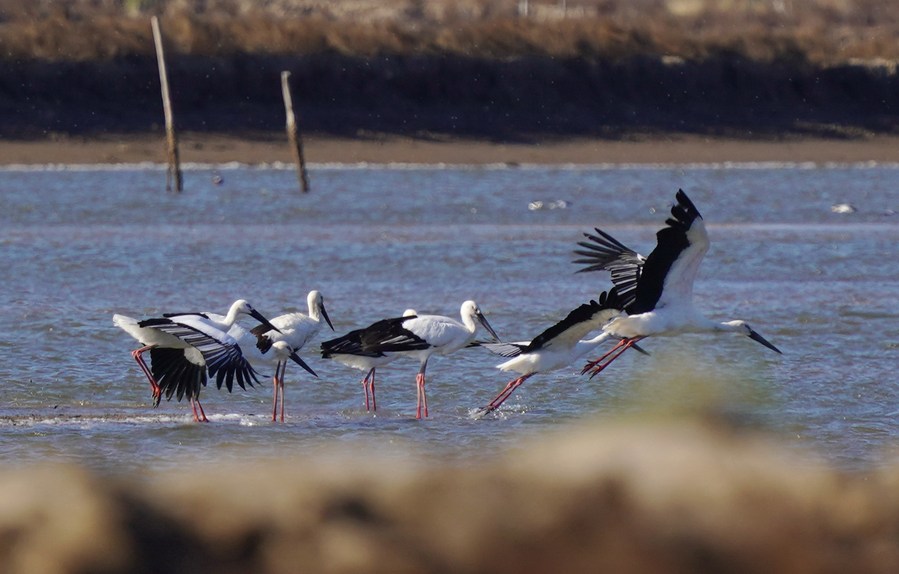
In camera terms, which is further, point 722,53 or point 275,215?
point 722,53

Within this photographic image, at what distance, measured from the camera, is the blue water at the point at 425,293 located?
7891mm

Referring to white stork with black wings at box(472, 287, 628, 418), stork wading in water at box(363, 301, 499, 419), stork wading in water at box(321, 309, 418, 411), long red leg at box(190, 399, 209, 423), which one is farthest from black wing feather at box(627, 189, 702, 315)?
long red leg at box(190, 399, 209, 423)

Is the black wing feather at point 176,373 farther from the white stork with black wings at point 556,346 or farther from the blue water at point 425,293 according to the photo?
the white stork with black wings at point 556,346

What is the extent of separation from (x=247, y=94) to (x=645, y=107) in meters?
9.92

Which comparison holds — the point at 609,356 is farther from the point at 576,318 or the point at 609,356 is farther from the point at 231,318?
the point at 231,318

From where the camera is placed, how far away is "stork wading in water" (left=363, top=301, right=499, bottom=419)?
31.2 ft

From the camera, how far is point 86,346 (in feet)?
37.0

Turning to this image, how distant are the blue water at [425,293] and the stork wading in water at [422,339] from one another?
1.02 feet

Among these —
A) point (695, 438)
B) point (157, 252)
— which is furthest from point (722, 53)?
point (695, 438)

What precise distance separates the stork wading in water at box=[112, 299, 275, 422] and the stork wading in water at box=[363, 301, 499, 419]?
3.27 feet

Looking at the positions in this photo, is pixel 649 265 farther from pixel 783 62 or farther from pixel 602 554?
pixel 783 62

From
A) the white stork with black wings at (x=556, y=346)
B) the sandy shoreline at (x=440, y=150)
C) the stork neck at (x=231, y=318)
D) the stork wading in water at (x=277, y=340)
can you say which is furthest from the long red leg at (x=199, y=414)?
the sandy shoreline at (x=440, y=150)

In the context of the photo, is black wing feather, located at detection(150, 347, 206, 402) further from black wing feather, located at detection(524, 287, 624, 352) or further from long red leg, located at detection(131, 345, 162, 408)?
black wing feather, located at detection(524, 287, 624, 352)

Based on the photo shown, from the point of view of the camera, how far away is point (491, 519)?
1.63m
